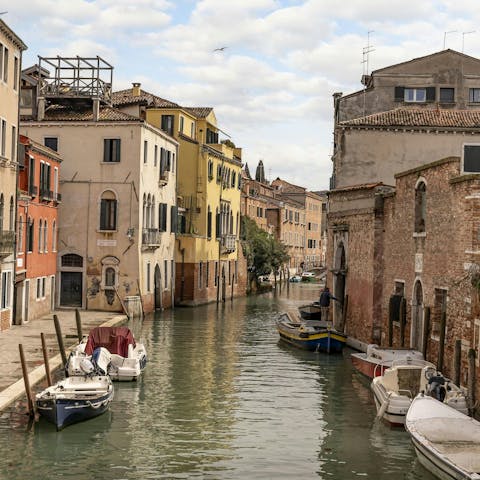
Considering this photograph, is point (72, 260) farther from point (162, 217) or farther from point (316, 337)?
point (316, 337)

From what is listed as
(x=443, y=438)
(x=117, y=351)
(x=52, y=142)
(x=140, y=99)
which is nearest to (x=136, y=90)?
(x=140, y=99)

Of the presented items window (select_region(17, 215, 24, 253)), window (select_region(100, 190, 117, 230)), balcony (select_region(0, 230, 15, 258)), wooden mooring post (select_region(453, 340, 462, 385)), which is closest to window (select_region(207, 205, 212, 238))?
window (select_region(100, 190, 117, 230))

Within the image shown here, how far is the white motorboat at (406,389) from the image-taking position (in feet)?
53.5

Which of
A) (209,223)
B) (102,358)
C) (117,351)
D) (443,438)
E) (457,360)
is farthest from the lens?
(209,223)

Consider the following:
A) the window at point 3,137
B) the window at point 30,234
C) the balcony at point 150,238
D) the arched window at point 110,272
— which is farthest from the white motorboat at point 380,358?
the balcony at point 150,238

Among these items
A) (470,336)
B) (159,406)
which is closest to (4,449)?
(159,406)

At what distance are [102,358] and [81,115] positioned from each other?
19407 millimetres

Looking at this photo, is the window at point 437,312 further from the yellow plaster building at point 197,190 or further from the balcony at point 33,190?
the yellow plaster building at point 197,190

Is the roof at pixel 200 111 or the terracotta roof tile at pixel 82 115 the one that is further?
the roof at pixel 200 111

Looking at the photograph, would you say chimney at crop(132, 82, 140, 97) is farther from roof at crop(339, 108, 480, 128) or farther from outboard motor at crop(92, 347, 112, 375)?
outboard motor at crop(92, 347, 112, 375)

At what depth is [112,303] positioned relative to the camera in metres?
37.2

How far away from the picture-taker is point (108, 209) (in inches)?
1473

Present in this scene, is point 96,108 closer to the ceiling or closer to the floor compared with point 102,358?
closer to the ceiling

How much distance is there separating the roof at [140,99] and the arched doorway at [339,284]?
1573cm
